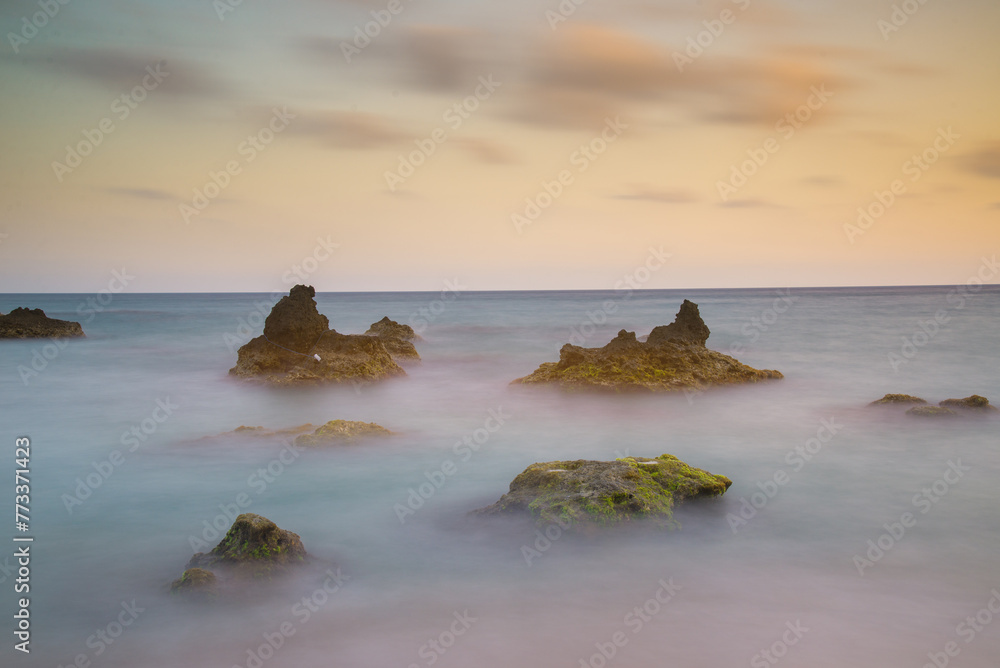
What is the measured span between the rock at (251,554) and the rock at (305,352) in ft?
37.6

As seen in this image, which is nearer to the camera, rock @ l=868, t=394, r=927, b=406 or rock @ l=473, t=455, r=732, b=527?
rock @ l=473, t=455, r=732, b=527

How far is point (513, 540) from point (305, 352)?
13115 mm

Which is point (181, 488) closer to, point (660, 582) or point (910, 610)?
point (660, 582)

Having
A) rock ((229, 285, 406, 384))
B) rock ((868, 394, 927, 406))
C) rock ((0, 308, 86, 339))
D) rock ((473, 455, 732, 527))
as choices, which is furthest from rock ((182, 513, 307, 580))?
rock ((0, 308, 86, 339))

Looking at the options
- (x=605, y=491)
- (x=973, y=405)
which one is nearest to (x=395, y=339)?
(x=973, y=405)

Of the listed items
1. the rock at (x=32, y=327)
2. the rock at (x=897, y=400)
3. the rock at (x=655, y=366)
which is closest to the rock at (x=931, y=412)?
the rock at (x=897, y=400)

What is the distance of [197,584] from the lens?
19.9ft

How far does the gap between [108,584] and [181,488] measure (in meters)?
3.14

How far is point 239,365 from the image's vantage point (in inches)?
774

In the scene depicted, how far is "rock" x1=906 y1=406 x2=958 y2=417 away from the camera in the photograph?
530 inches

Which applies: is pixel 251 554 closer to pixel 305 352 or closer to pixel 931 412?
pixel 305 352

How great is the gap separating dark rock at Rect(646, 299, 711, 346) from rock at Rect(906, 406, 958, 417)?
17.4 ft

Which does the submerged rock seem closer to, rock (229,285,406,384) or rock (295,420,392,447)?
rock (229,285,406,384)

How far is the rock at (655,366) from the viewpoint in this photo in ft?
53.7
